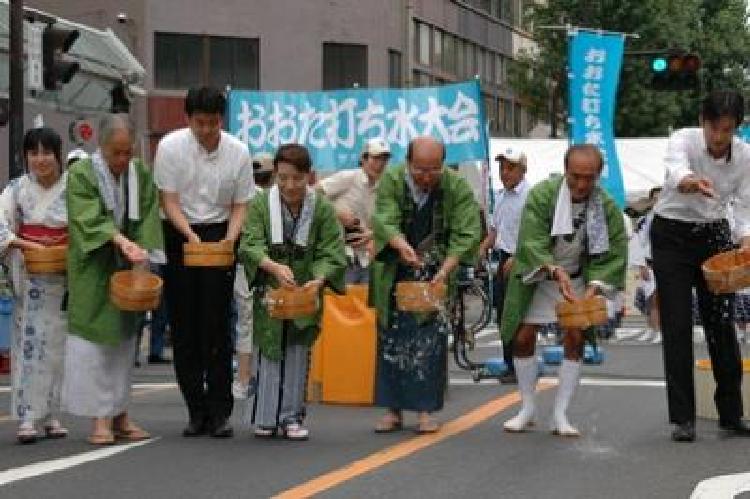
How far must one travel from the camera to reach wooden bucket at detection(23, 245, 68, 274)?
7586 millimetres

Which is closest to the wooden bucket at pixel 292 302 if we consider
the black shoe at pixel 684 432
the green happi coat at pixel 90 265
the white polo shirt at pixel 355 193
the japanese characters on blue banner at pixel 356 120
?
the green happi coat at pixel 90 265

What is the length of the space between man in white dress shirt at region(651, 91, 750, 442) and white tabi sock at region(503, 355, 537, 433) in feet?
2.54

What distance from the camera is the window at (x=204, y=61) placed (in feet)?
123

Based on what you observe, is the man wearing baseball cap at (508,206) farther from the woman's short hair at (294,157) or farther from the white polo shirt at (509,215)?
the woman's short hair at (294,157)

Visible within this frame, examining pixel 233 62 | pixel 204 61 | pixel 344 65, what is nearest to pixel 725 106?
pixel 204 61

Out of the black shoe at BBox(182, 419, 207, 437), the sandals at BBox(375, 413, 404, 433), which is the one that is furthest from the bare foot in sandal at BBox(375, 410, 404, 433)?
the black shoe at BBox(182, 419, 207, 437)

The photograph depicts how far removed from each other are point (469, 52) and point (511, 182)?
39598mm

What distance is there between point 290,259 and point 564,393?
1.71 meters

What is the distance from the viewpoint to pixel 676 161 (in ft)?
24.7

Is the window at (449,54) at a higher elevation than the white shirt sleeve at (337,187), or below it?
higher

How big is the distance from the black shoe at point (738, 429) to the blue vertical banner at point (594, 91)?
14.0 m

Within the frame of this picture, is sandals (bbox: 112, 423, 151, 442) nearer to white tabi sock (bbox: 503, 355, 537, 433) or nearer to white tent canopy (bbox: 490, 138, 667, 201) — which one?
white tabi sock (bbox: 503, 355, 537, 433)

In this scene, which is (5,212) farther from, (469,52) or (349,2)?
(469,52)

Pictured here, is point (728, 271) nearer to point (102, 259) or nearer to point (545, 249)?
point (545, 249)
